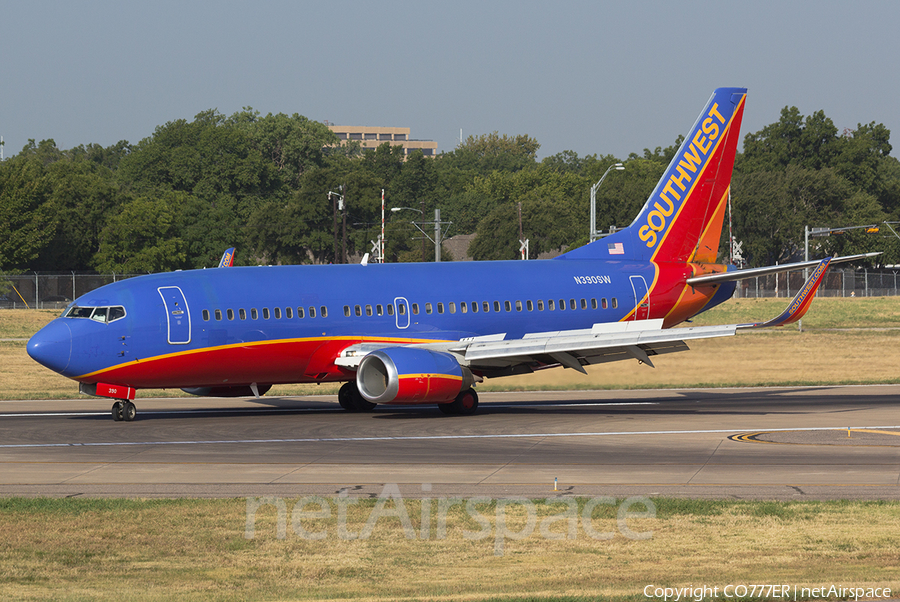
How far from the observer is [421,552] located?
15.6 metres

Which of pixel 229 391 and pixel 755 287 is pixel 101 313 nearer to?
pixel 229 391

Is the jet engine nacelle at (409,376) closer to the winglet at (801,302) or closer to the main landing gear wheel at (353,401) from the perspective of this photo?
the main landing gear wheel at (353,401)

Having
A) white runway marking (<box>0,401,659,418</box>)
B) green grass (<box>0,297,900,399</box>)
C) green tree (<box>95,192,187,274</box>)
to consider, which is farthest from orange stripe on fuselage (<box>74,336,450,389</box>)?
green tree (<box>95,192,187,274</box>)

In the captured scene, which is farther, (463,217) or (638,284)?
(463,217)

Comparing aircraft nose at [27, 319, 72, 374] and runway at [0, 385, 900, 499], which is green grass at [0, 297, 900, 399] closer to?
runway at [0, 385, 900, 499]

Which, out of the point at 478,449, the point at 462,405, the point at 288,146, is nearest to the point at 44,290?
the point at 462,405

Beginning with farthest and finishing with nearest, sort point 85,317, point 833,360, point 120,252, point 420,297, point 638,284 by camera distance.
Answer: point 120,252
point 833,360
point 638,284
point 420,297
point 85,317

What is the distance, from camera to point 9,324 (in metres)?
73.3

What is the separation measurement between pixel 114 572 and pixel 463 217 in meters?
153

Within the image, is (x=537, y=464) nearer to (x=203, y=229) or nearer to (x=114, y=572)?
(x=114, y=572)

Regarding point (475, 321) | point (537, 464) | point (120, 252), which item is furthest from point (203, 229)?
point (537, 464)

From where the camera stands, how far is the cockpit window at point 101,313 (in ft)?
100
